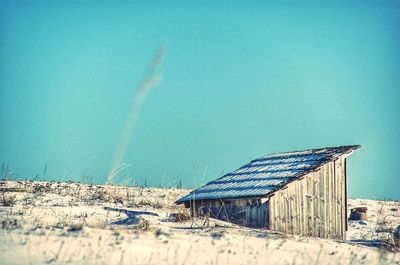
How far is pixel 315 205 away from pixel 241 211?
7.33ft

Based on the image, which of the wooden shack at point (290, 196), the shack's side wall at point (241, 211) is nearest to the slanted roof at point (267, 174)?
the wooden shack at point (290, 196)

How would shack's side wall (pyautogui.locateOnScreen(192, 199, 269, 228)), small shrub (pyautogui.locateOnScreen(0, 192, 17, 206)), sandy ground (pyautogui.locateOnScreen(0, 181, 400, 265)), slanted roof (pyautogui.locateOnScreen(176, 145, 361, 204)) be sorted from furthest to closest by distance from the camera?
1. slanted roof (pyautogui.locateOnScreen(176, 145, 361, 204))
2. shack's side wall (pyautogui.locateOnScreen(192, 199, 269, 228))
3. small shrub (pyautogui.locateOnScreen(0, 192, 17, 206))
4. sandy ground (pyautogui.locateOnScreen(0, 181, 400, 265))

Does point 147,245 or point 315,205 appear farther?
point 315,205

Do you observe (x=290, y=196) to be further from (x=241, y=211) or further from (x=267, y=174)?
(x=241, y=211)

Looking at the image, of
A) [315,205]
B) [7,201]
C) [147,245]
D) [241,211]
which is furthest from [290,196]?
Answer: [7,201]

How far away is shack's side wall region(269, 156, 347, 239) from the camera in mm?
14016

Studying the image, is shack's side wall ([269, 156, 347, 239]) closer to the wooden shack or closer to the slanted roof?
the wooden shack

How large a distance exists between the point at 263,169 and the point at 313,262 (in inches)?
308

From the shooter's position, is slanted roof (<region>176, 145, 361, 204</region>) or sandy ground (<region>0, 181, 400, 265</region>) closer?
sandy ground (<region>0, 181, 400, 265</region>)

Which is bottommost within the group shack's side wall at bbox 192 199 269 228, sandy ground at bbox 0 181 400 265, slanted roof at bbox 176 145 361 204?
sandy ground at bbox 0 181 400 265

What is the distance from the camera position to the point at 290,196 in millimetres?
14258

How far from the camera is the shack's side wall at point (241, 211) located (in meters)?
13.8

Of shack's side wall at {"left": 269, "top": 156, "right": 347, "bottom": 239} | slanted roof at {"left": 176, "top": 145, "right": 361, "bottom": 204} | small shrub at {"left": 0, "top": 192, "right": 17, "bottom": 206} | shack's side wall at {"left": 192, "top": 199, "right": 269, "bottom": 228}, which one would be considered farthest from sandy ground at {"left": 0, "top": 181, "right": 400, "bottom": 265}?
shack's side wall at {"left": 269, "top": 156, "right": 347, "bottom": 239}

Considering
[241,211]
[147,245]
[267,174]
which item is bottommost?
[147,245]
